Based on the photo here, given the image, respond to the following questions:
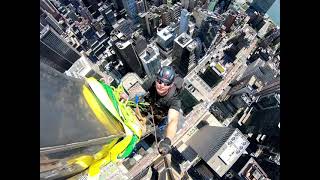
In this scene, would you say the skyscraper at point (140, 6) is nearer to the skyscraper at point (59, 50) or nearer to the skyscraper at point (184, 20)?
the skyscraper at point (184, 20)

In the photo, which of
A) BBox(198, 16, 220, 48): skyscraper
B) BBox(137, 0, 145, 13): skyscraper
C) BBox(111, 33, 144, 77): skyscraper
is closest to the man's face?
BBox(111, 33, 144, 77): skyscraper

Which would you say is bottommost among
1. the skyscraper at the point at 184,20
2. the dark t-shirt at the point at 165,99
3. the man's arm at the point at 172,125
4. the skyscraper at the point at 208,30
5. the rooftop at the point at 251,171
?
the rooftop at the point at 251,171

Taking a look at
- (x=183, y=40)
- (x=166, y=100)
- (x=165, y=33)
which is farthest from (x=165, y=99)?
(x=165, y=33)

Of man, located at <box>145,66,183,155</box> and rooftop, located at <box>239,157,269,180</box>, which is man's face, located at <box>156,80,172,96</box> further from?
rooftop, located at <box>239,157,269,180</box>

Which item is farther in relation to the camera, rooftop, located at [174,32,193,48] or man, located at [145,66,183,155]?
rooftop, located at [174,32,193,48]

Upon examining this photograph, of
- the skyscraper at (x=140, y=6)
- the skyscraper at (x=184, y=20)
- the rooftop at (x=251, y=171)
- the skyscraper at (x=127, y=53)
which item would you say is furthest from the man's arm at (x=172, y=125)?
the skyscraper at (x=140, y=6)

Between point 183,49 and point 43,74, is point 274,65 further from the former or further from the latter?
point 43,74
